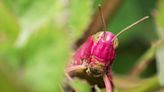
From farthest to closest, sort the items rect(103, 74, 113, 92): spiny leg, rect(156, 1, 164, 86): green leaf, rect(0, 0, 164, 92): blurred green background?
rect(156, 1, 164, 86): green leaf < rect(103, 74, 113, 92): spiny leg < rect(0, 0, 164, 92): blurred green background

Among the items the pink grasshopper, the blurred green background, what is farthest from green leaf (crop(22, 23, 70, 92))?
the pink grasshopper

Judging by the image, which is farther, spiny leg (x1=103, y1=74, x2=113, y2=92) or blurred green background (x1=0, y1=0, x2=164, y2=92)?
spiny leg (x1=103, y1=74, x2=113, y2=92)

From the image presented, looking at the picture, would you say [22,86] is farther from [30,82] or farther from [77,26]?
[77,26]

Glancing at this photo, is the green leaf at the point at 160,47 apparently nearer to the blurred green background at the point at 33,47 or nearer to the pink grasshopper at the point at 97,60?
the pink grasshopper at the point at 97,60

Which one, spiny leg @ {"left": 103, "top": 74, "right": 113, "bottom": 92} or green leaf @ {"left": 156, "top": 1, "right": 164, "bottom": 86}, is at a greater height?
green leaf @ {"left": 156, "top": 1, "right": 164, "bottom": 86}

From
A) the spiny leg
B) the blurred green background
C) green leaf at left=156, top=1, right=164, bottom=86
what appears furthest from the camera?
green leaf at left=156, top=1, right=164, bottom=86

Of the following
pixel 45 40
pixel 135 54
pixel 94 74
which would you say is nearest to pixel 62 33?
pixel 45 40

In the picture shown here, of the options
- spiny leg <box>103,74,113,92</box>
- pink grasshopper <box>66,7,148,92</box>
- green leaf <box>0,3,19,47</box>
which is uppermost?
pink grasshopper <box>66,7,148,92</box>

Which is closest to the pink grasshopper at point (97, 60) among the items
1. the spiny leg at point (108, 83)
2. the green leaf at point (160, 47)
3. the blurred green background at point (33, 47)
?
the spiny leg at point (108, 83)

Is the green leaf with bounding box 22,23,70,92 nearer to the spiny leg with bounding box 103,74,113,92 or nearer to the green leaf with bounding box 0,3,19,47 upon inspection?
the green leaf with bounding box 0,3,19,47
